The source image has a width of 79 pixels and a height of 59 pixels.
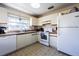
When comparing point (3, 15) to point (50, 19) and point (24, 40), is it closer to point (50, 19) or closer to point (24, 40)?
point (24, 40)

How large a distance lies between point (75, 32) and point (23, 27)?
2.52m

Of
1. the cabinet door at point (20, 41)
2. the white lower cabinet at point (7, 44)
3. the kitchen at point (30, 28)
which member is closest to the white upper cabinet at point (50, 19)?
the kitchen at point (30, 28)

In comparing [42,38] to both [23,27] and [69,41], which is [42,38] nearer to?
[23,27]

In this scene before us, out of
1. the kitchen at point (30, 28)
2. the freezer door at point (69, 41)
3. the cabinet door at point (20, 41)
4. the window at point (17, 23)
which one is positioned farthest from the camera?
the window at point (17, 23)

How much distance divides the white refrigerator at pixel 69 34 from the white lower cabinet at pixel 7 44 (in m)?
1.51

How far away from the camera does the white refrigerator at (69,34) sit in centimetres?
176

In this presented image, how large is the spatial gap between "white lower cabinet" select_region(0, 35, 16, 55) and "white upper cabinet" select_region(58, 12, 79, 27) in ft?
5.26

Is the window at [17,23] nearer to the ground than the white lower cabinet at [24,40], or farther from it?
farther from it

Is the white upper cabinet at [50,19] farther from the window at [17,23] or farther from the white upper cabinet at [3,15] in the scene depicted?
the white upper cabinet at [3,15]

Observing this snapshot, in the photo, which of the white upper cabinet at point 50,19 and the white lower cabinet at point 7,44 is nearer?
the white lower cabinet at point 7,44

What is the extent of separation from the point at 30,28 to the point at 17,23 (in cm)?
86

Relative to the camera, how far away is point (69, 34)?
1.90 m

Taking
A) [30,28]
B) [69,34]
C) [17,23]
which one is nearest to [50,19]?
[30,28]

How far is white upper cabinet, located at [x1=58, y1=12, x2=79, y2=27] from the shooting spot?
1762 millimetres
